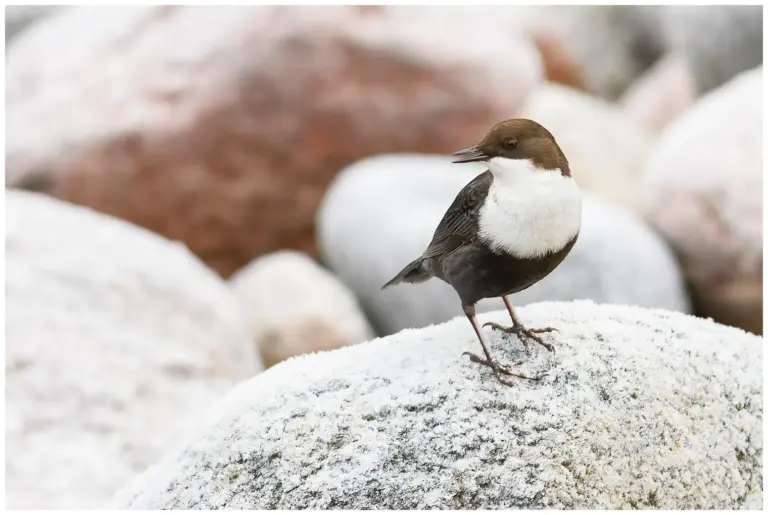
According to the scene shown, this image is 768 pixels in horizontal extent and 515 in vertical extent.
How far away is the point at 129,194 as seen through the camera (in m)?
3.81

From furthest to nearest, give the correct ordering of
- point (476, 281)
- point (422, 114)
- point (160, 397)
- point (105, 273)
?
point (422, 114), point (105, 273), point (160, 397), point (476, 281)

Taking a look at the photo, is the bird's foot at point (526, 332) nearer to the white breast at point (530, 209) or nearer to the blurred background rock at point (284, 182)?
the white breast at point (530, 209)

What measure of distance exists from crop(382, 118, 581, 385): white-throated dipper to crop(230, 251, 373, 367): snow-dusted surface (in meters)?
1.53

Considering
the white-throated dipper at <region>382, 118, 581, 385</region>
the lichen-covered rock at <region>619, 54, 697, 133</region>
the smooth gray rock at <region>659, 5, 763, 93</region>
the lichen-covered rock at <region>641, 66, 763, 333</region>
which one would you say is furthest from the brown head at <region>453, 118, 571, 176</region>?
the lichen-covered rock at <region>619, 54, 697, 133</region>

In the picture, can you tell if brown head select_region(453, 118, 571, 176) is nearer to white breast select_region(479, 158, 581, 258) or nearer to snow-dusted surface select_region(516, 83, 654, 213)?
white breast select_region(479, 158, 581, 258)

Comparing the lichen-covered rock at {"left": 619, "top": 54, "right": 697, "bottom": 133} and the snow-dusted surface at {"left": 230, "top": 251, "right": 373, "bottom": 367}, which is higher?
the lichen-covered rock at {"left": 619, "top": 54, "right": 697, "bottom": 133}

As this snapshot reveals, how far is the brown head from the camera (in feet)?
4.80

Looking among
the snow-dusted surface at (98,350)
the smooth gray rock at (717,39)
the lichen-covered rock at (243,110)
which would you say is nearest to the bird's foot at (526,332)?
the snow-dusted surface at (98,350)

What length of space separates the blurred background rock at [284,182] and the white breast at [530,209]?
93 cm

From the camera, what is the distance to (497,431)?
1542mm

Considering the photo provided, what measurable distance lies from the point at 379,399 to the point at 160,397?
1.23 metres

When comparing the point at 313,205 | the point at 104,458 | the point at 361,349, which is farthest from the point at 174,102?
the point at 361,349

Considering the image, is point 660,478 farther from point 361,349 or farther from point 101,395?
point 101,395

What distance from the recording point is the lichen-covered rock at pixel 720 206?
312cm
